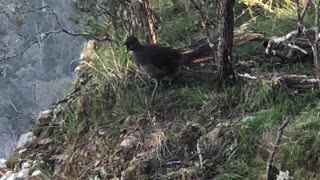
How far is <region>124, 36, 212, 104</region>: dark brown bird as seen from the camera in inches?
179

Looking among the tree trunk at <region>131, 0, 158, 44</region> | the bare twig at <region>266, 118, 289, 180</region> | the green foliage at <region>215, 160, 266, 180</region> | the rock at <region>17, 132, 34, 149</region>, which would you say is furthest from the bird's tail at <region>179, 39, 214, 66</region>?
the bare twig at <region>266, 118, 289, 180</region>

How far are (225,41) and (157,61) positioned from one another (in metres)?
0.51

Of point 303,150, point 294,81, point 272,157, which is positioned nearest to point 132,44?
point 294,81

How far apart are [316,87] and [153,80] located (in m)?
1.17

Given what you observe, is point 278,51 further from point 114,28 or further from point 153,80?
point 114,28

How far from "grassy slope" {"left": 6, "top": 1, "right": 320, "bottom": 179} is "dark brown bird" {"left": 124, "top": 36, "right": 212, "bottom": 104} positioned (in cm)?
11

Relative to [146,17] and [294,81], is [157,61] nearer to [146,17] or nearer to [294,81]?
[146,17]

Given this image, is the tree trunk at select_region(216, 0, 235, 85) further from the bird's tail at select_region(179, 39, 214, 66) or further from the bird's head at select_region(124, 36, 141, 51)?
the bird's head at select_region(124, 36, 141, 51)

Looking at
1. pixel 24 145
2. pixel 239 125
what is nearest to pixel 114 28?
pixel 24 145

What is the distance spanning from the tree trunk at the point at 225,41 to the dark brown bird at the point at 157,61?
0.34 metres

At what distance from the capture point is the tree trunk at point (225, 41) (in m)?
4.17

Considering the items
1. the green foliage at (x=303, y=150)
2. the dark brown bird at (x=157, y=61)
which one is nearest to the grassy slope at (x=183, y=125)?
the green foliage at (x=303, y=150)

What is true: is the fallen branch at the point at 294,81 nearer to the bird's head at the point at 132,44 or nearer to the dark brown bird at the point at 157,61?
the dark brown bird at the point at 157,61

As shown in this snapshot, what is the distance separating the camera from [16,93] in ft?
60.4
